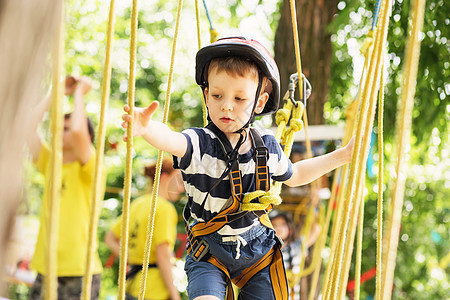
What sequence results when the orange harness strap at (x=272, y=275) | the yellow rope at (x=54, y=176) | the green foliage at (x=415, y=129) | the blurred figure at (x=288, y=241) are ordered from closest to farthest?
the yellow rope at (x=54, y=176), the orange harness strap at (x=272, y=275), the green foliage at (x=415, y=129), the blurred figure at (x=288, y=241)

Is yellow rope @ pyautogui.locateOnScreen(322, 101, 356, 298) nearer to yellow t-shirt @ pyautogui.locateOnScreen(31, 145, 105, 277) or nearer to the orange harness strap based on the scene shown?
the orange harness strap

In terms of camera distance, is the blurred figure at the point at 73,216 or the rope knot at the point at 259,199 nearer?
the rope knot at the point at 259,199

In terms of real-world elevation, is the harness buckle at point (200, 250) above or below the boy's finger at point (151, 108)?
below

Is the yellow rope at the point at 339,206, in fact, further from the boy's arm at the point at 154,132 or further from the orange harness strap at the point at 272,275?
the boy's arm at the point at 154,132

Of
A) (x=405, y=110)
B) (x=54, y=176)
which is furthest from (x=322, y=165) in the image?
(x=54, y=176)

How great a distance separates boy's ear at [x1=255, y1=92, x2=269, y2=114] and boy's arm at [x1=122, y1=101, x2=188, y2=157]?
275mm

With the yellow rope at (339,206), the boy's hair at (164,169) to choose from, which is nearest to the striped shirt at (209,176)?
the yellow rope at (339,206)

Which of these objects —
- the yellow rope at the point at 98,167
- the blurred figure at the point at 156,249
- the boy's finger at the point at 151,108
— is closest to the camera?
the yellow rope at the point at 98,167

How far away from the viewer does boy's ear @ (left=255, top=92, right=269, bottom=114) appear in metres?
1.54


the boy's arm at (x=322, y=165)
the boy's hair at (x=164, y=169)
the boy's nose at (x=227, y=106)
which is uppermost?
the boy's nose at (x=227, y=106)

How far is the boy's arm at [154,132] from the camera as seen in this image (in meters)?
1.06

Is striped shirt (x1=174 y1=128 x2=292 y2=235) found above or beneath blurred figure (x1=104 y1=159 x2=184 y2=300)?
above

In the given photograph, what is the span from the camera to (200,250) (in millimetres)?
1440

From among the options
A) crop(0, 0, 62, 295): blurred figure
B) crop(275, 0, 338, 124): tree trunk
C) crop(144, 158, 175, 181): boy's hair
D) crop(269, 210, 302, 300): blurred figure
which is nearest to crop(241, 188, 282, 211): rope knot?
crop(0, 0, 62, 295): blurred figure
